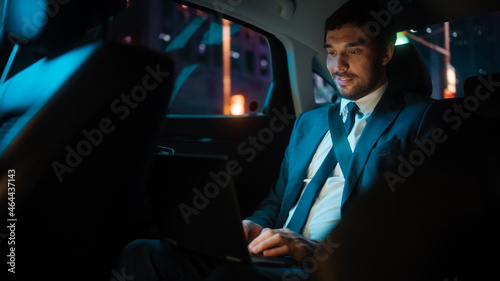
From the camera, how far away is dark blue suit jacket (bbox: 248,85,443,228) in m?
1.29

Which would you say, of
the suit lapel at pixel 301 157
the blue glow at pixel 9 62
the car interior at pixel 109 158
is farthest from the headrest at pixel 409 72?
the blue glow at pixel 9 62

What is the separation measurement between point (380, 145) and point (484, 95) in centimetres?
44

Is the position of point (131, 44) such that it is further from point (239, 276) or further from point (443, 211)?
point (443, 211)

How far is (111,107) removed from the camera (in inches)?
34.5

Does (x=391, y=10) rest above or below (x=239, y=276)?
above

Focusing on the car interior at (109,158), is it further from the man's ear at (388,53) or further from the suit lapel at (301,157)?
the suit lapel at (301,157)

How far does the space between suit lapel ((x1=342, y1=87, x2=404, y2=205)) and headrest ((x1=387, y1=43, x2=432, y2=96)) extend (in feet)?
0.67

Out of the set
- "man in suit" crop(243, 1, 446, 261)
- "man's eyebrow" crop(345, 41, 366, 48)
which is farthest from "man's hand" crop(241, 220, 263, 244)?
"man's eyebrow" crop(345, 41, 366, 48)

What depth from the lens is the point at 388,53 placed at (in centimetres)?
164

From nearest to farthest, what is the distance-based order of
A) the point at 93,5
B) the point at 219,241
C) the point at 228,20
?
1. the point at 219,241
2. the point at 93,5
3. the point at 228,20

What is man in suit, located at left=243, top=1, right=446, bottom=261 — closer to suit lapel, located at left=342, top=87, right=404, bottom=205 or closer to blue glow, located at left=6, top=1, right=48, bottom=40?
suit lapel, located at left=342, top=87, right=404, bottom=205

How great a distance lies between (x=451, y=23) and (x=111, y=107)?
6.25 feet

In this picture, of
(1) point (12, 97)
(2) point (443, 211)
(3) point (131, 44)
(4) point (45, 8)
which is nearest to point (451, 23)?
→ (2) point (443, 211)

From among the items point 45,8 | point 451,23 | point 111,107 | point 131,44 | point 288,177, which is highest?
point 451,23
